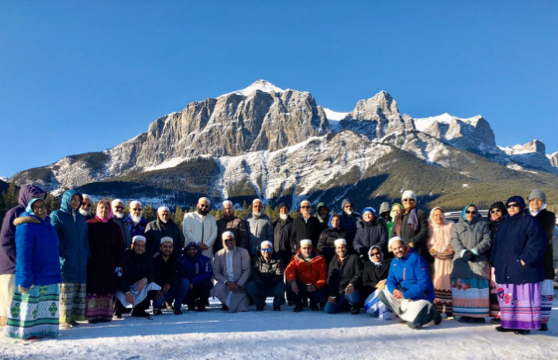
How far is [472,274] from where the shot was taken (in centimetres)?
716

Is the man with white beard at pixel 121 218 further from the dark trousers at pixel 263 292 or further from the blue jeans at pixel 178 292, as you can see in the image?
the dark trousers at pixel 263 292

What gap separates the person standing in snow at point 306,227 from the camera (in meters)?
9.27

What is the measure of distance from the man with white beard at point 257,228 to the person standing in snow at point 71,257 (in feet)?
12.2

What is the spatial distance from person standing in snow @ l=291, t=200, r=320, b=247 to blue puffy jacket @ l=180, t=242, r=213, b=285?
1.98 metres

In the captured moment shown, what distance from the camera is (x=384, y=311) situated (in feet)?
23.7

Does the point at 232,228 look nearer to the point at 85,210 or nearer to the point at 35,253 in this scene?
the point at 85,210

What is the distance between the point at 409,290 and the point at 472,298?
3.92ft

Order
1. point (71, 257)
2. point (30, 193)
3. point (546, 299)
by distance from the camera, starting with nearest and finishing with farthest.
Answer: point (30, 193)
point (546, 299)
point (71, 257)

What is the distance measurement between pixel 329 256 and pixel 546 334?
12.8 ft

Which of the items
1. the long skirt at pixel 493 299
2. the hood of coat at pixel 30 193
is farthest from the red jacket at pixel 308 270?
the hood of coat at pixel 30 193

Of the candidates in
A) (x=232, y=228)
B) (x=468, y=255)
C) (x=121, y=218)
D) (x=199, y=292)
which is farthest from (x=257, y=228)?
(x=468, y=255)

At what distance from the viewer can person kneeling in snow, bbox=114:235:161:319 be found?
721 centimetres

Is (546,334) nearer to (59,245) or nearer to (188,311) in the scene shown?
(188,311)

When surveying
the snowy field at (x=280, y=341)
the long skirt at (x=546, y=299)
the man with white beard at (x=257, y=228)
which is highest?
the man with white beard at (x=257, y=228)
